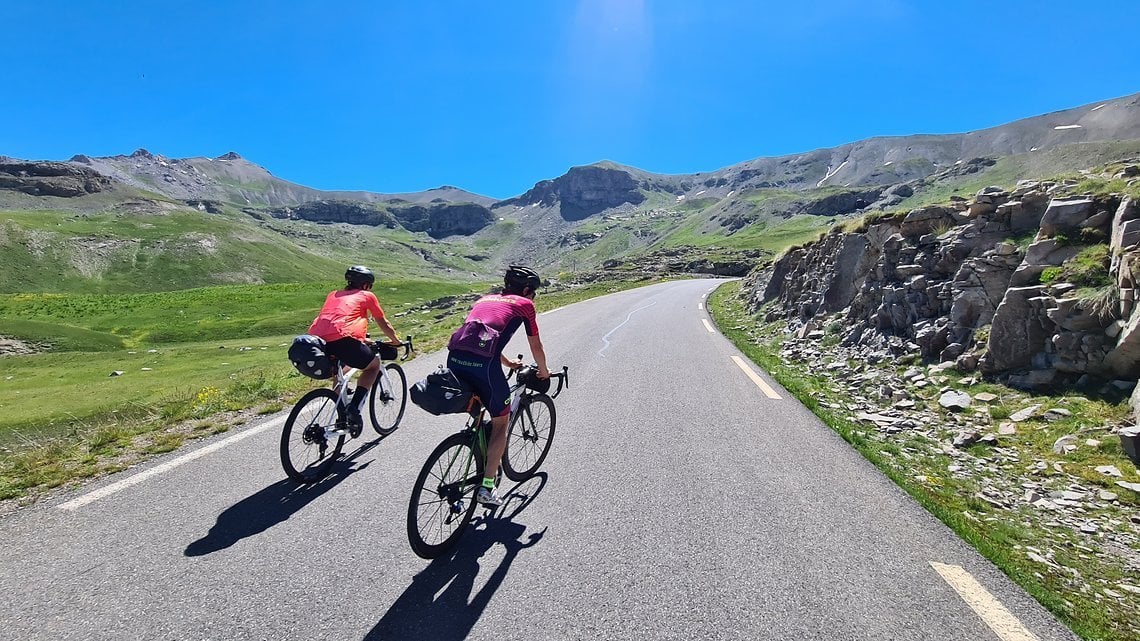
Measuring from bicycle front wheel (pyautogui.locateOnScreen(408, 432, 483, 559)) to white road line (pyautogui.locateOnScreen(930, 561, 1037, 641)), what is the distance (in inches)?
156

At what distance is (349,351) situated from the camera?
6234 mm

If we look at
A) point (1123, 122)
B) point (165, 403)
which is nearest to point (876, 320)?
point (165, 403)

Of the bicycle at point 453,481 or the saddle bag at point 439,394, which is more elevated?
the saddle bag at point 439,394

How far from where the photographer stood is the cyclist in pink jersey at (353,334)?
6.18m

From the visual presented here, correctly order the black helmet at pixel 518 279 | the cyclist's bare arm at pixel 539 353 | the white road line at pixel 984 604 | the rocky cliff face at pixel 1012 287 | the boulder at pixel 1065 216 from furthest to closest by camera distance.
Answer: the boulder at pixel 1065 216 < the rocky cliff face at pixel 1012 287 < the black helmet at pixel 518 279 < the cyclist's bare arm at pixel 539 353 < the white road line at pixel 984 604

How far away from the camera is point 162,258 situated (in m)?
126

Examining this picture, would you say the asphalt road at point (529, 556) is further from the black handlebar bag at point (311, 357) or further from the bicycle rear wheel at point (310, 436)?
the black handlebar bag at point (311, 357)

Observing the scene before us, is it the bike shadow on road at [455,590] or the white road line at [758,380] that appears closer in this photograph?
the bike shadow on road at [455,590]

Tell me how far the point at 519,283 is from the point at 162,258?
15917 centimetres

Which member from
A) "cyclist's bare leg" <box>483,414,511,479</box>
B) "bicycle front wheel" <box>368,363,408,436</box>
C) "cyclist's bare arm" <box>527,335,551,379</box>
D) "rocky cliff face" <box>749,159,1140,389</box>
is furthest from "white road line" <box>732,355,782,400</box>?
"bicycle front wheel" <box>368,363,408,436</box>

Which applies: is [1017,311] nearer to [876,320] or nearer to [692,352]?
[876,320]

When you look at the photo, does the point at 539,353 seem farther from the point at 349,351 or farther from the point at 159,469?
the point at 159,469

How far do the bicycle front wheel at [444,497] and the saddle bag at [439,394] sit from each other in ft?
0.92

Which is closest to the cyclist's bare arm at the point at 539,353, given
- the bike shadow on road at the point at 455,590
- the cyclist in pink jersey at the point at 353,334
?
the bike shadow on road at the point at 455,590
